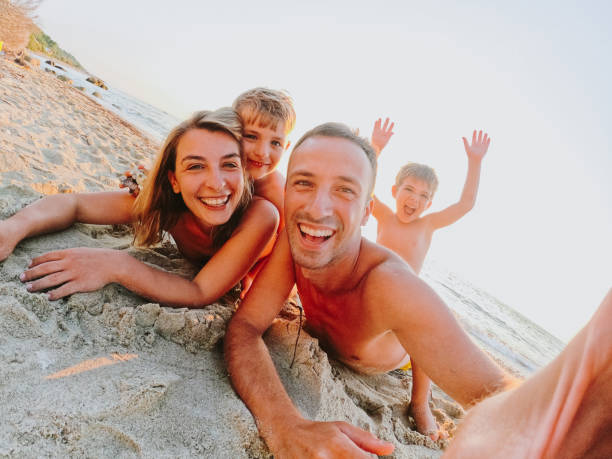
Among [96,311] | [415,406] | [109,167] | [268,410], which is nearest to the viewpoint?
[268,410]

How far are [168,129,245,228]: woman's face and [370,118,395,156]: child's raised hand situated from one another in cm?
225

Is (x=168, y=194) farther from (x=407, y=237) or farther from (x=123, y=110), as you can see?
(x=123, y=110)

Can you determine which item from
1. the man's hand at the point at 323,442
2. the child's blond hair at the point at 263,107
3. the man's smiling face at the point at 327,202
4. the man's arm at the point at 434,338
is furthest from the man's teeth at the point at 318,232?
the child's blond hair at the point at 263,107

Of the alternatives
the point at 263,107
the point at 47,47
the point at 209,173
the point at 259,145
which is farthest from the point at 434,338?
the point at 47,47

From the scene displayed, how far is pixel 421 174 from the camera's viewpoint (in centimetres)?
473

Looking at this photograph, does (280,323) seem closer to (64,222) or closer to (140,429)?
(140,429)

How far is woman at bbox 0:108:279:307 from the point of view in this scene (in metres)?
2.12

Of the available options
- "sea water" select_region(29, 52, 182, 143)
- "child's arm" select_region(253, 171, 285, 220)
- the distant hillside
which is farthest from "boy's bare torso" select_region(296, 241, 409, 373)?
the distant hillside

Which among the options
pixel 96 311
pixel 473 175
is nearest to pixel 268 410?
pixel 96 311

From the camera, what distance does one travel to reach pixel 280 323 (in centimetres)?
254

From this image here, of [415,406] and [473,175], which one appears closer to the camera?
[415,406]

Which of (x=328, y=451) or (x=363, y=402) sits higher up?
(x=328, y=451)

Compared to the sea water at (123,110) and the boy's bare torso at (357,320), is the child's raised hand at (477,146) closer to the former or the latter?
the boy's bare torso at (357,320)

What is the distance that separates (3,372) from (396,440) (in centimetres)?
196
